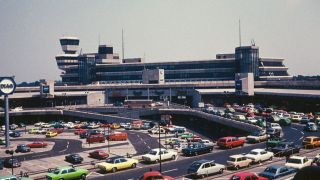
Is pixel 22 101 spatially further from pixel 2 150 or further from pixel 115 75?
pixel 2 150

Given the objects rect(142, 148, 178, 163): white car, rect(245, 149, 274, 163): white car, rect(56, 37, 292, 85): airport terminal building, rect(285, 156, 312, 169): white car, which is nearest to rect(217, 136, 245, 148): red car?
rect(142, 148, 178, 163): white car

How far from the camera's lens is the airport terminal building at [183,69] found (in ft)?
513

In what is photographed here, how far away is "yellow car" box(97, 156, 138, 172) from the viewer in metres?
42.4

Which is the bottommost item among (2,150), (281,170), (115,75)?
(2,150)

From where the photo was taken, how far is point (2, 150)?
231 feet

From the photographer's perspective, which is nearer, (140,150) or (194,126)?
(140,150)

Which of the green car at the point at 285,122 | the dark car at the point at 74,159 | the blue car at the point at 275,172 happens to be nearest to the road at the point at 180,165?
the blue car at the point at 275,172

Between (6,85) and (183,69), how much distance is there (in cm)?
10192

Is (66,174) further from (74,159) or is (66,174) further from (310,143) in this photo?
(310,143)

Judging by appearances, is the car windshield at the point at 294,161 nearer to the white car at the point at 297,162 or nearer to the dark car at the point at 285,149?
the white car at the point at 297,162

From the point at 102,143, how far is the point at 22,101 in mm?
80237

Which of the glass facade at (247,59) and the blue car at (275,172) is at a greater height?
the glass facade at (247,59)

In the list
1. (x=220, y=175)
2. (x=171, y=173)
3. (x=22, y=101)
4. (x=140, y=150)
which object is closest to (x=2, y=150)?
(x=140, y=150)

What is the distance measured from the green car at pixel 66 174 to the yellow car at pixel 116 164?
98.9 inches
